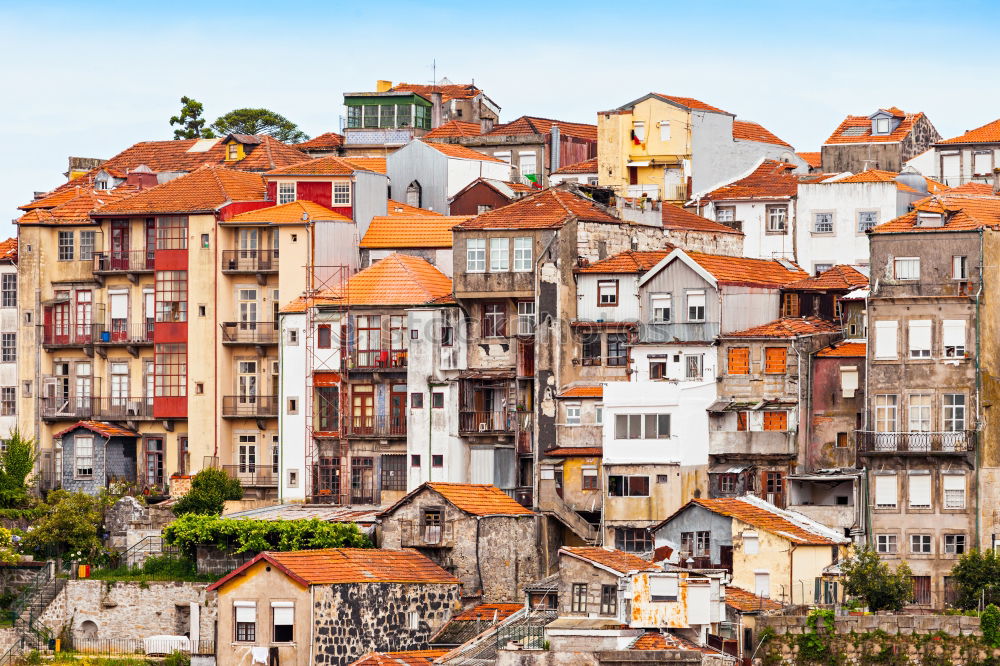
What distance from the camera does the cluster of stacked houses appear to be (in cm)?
8594

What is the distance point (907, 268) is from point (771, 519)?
10.2m

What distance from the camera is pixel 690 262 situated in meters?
92.8

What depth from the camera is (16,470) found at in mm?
104188

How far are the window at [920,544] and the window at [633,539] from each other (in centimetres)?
918

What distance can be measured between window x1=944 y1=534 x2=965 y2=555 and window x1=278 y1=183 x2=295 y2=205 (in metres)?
34.7

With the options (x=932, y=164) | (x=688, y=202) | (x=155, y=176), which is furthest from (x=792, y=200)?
(x=155, y=176)

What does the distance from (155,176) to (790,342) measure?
40.2 meters

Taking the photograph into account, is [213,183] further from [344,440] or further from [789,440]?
[789,440]

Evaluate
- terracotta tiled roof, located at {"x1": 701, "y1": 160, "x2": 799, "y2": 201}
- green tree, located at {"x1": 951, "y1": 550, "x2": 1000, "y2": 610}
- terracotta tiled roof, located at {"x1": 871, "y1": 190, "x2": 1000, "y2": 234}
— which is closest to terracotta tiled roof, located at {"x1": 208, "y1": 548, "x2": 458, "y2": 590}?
green tree, located at {"x1": 951, "y1": 550, "x2": 1000, "y2": 610}

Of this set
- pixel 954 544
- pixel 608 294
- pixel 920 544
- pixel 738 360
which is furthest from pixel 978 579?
pixel 608 294

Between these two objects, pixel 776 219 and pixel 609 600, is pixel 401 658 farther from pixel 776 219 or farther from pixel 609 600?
pixel 776 219

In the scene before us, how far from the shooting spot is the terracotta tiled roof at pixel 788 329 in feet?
298

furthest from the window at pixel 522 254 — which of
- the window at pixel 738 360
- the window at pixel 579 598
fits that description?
the window at pixel 579 598

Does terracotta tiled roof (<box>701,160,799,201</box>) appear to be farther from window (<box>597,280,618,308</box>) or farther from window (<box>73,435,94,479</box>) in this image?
window (<box>73,435,94,479</box>)
